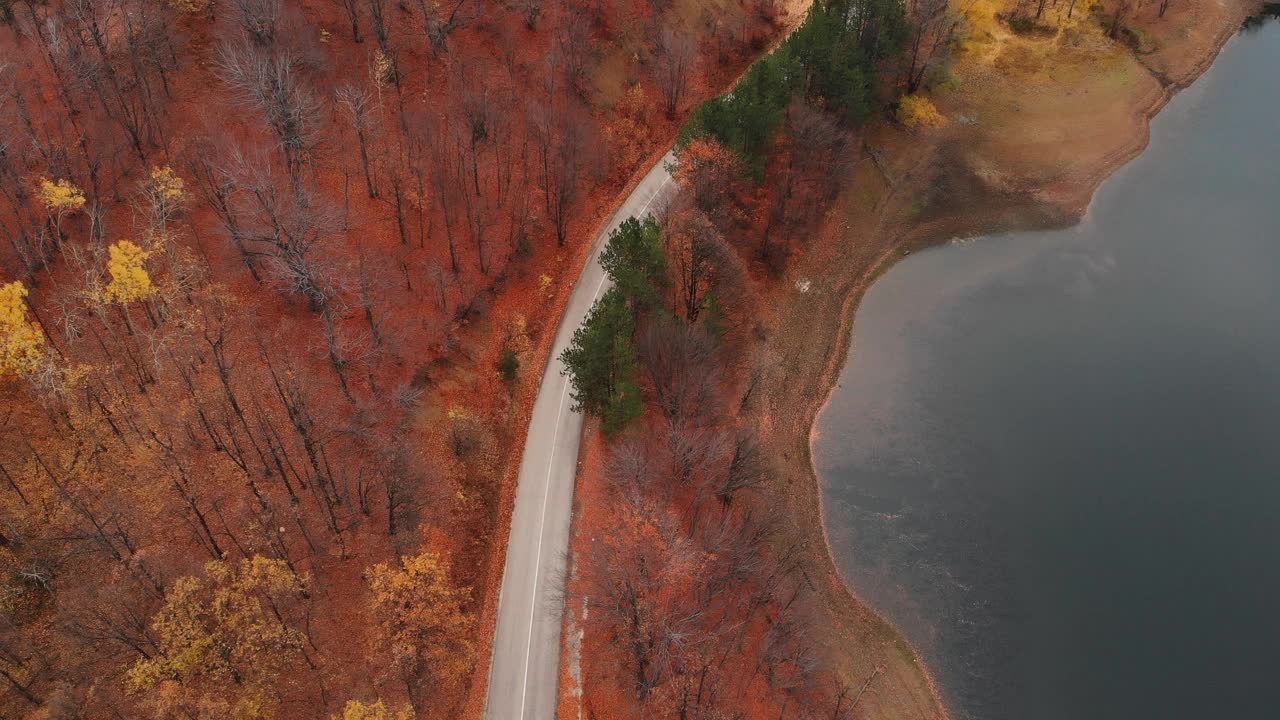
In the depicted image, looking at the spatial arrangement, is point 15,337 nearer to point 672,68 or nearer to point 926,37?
point 672,68

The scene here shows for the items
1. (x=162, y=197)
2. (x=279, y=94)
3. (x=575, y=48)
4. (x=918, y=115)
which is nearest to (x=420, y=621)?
(x=162, y=197)

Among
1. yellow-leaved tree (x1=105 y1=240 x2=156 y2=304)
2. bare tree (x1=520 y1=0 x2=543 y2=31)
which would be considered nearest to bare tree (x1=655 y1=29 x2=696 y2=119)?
bare tree (x1=520 y1=0 x2=543 y2=31)

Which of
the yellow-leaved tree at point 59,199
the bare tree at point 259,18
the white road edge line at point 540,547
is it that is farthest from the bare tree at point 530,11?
the yellow-leaved tree at point 59,199

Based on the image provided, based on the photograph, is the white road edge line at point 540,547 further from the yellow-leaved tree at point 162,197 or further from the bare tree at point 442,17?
the bare tree at point 442,17

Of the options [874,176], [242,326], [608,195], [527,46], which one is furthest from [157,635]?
[874,176]

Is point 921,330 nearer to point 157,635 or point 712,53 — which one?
point 712,53

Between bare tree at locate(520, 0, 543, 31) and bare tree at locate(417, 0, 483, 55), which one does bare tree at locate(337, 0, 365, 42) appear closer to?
bare tree at locate(417, 0, 483, 55)

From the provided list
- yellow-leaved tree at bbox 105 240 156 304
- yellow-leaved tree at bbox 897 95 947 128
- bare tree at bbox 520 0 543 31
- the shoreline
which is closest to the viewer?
yellow-leaved tree at bbox 105 240 156 304
